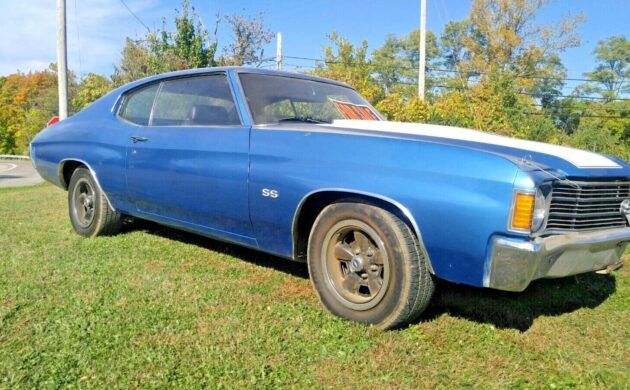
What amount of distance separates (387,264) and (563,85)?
142ft

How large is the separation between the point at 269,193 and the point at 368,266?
0.75 m

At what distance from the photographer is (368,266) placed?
2770 mm

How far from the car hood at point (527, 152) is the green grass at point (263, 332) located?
91 cm

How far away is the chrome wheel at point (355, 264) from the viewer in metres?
2.70

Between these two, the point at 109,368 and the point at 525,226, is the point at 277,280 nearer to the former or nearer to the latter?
the point at 109,368

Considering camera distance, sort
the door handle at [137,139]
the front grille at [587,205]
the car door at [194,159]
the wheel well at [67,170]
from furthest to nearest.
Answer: the wheel well at [67,170] < the door handle at [137,139] < the car door at [194,159] < the front grille at [587,205]

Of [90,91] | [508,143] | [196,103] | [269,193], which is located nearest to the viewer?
[508,143]

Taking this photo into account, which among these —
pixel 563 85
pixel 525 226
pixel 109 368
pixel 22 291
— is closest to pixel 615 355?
pixel 525 226

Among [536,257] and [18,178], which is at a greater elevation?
[536,257]

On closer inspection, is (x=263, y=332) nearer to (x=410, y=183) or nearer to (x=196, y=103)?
(x=410, y=183)

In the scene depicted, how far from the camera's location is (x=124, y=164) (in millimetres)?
4152

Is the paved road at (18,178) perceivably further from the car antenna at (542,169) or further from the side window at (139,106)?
the car antenna at (542,169)

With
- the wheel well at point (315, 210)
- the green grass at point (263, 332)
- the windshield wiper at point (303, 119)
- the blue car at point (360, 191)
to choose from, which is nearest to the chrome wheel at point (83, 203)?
the blue car at point (360, 191)

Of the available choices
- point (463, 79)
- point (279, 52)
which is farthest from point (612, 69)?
point (279, 52)
